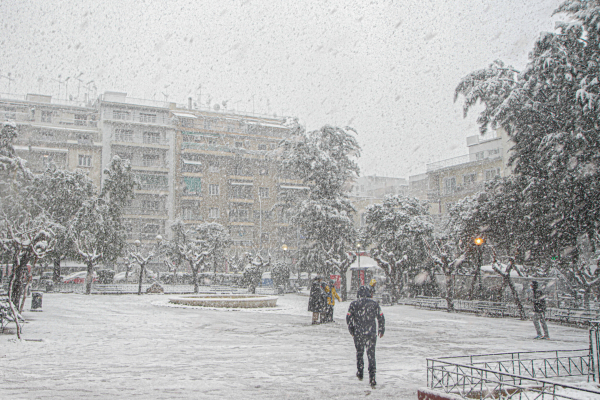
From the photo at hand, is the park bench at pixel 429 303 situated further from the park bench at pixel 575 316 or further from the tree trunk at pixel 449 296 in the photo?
the park bench at pixel 575 316

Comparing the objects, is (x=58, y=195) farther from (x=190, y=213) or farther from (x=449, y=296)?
(x=449, y=296)

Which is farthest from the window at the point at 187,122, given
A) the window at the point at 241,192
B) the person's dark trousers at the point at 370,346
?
the person's dark trousers at the point at 370,346

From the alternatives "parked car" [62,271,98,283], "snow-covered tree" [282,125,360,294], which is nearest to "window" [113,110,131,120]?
"parked car" [62,271,98,283]

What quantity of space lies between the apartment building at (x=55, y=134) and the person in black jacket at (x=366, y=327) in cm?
4781

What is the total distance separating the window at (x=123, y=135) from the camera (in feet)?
174

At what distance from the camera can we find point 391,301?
83.4ft

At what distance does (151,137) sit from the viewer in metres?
54.8

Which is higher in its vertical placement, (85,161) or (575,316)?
(85,161)

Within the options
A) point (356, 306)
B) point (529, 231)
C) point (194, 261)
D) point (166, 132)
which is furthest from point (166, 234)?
point (356, 306)

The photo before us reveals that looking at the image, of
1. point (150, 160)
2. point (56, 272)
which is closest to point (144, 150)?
point (150, 160)

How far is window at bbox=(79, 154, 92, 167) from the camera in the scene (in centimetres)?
5231

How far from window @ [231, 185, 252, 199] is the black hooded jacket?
5094 cm

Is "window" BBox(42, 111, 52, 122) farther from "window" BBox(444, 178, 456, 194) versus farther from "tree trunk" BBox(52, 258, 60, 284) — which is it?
"window" BBox(444, 178, 456, 194)

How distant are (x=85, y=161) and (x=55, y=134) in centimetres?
380
